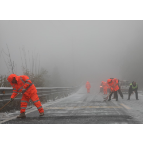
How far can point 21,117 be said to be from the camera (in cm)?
677

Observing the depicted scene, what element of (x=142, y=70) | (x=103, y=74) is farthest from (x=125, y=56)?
(x=103, y=74)

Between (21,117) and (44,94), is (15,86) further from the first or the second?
(44,94)

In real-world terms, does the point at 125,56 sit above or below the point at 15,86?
above

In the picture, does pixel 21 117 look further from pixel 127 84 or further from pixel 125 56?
pixel 125 56
